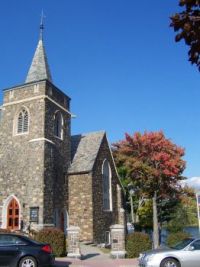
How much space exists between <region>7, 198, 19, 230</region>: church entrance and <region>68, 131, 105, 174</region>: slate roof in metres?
4.82

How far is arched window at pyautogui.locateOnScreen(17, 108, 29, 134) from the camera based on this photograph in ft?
85.1

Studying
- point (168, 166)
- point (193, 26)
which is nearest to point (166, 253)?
point (193, 26)

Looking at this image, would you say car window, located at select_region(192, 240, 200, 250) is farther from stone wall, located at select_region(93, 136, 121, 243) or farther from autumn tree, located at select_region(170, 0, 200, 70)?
stone wall, located at select_region(93, 136, 121, 243)

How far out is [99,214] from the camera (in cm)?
2655

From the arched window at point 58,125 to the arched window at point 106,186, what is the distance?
176 inches

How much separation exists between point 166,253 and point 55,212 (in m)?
13.1

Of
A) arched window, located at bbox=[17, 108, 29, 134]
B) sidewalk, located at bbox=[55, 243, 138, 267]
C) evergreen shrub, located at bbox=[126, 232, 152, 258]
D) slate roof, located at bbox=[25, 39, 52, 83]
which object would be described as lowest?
sidewalk, located at bbox=[55, 243, 138, 267]

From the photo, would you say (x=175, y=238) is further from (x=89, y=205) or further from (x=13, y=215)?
(x=13, y=215)

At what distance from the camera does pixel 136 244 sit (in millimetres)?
18891

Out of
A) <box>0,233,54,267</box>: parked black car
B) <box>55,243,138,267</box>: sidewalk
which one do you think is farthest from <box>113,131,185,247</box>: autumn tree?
<box>0,233,54,267</box>: parked black car

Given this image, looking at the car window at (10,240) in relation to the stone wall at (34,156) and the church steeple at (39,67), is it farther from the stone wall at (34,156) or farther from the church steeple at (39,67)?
the church steeple at (39,67)

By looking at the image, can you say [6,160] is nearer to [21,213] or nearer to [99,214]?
[21,213]

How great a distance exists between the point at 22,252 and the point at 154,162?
17.9m

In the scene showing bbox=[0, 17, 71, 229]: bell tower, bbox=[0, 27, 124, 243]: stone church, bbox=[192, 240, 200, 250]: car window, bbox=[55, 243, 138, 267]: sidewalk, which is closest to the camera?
bbox=[192, 240, 200, 250]: car window
